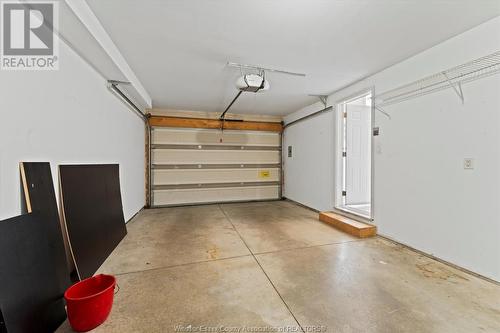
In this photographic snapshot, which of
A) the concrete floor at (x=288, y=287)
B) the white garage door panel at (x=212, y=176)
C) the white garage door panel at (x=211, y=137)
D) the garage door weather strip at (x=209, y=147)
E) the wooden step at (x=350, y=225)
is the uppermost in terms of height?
the white garage door panel at (x=211, y=137)

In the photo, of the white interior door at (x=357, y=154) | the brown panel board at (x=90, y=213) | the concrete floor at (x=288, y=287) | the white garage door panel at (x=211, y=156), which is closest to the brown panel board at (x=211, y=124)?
the white garage door panel at (x=211, y=156)

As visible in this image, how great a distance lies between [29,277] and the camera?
4.31 ft

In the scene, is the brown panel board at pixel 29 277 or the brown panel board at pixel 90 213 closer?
the brown panel board at pixel 29 277

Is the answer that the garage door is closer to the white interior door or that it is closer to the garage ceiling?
the garage ceiling

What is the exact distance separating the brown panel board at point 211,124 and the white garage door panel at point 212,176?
1.20 meters

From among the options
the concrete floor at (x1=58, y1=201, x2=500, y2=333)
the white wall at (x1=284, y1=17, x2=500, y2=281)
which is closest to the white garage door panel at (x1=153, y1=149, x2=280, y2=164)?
the concrete floor at (x1=58, y1=201, x2=500, y2=333)

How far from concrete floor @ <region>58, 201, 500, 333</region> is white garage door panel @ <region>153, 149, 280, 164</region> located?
2.63 metres

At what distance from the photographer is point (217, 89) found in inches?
158

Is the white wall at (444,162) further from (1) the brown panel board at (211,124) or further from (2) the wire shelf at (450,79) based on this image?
(1) the brown panel board at (211,124)

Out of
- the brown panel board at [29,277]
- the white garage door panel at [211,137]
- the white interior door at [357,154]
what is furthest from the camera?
the white garage door panel at [211,137]

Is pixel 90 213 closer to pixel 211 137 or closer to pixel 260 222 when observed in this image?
pixel 260 222

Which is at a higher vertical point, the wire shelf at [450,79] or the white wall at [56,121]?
the wire shelf at [450,79]

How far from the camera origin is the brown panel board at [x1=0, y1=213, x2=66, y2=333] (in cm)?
Result: 117

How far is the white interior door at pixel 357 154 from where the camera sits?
14.1 ft
